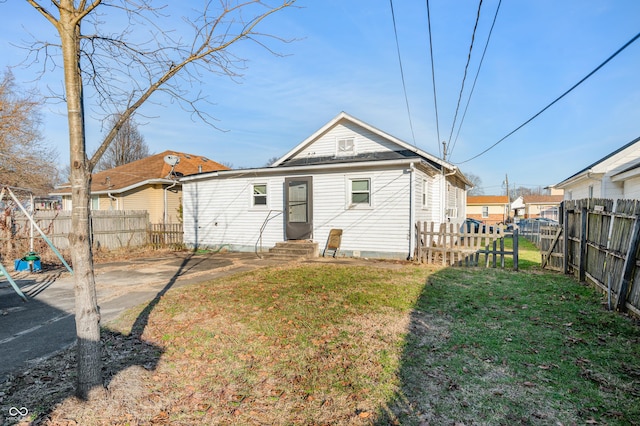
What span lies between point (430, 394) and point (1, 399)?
3940mm

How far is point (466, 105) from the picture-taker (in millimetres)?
12969

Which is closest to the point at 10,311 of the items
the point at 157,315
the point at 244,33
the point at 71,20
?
the point at 157,315

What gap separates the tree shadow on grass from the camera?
113 inches

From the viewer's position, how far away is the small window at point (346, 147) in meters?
14.6

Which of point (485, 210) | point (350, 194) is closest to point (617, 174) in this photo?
point (350, 194)

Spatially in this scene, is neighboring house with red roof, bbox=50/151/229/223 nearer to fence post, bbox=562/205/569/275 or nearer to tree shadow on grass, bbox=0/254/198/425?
tree shadow on grass, bbox=0/254/198/425

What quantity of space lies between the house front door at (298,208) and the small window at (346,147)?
8.85ft

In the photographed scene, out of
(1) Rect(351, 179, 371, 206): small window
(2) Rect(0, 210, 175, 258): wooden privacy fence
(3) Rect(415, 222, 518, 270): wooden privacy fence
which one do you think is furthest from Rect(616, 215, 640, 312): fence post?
(2) Rect(0, 210, 175, 258): wooden privacy fence

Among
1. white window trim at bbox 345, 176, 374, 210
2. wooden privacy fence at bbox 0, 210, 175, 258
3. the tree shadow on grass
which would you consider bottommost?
the tree shadow on grass

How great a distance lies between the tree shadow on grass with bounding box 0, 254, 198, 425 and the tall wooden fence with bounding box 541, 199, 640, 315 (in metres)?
6.97

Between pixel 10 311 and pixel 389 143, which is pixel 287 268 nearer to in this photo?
pixel 10 311

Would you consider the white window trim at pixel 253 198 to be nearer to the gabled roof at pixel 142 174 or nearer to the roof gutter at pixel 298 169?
the roof gutter at pixel 298 169

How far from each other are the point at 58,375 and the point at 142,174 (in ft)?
63.3

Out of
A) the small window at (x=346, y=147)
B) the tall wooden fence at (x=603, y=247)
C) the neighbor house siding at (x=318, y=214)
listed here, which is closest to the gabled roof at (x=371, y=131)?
the small window at (x=346, y=147)
